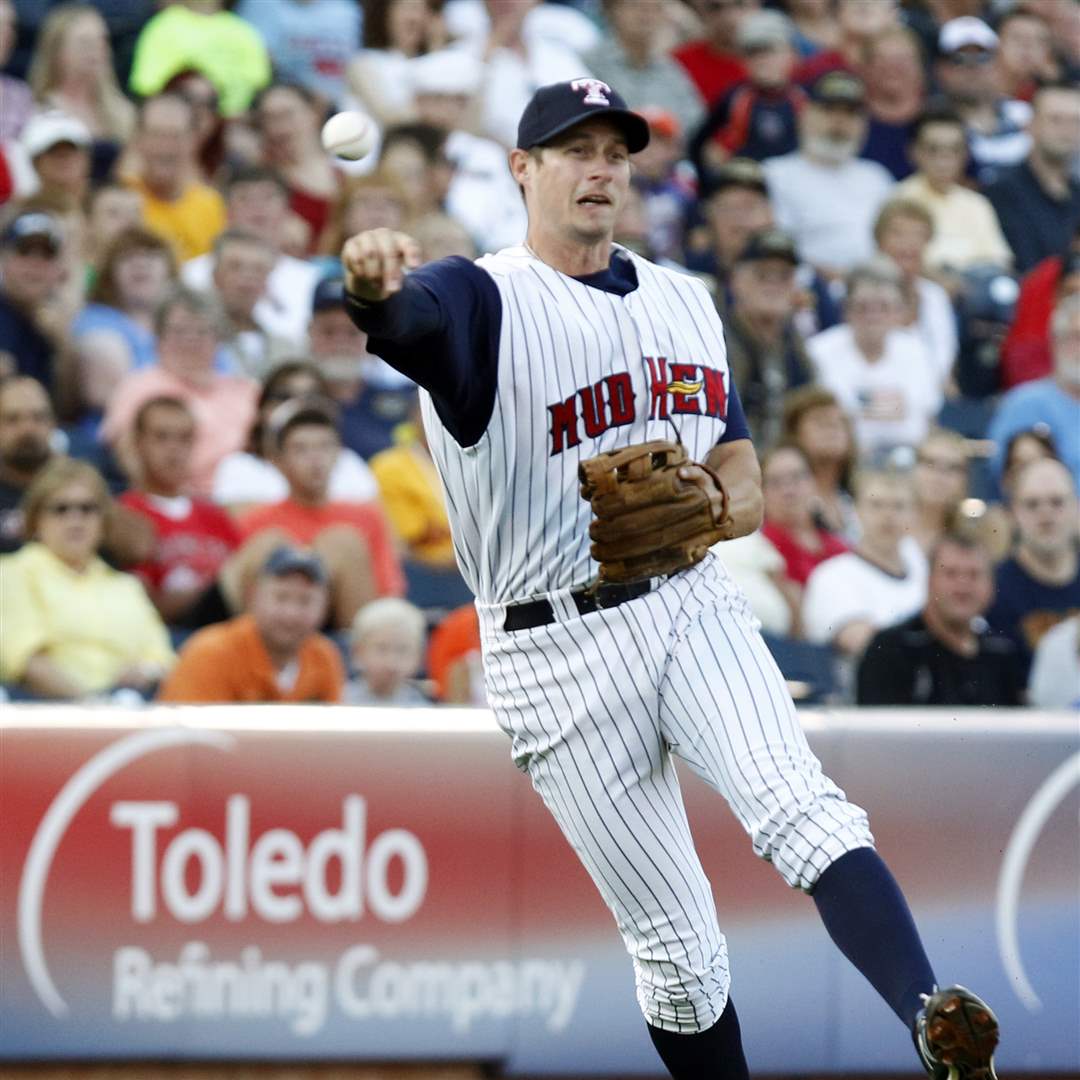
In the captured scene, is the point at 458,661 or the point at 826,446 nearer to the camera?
the point at 458,661

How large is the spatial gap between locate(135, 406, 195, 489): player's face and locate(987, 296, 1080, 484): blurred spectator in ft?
10.5

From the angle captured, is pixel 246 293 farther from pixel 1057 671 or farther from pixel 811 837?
pixel 811 837

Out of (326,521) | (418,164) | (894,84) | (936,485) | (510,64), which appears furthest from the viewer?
(894,84)

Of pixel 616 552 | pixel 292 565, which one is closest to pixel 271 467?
pixel 292 565

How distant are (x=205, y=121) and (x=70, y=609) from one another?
3.06 metres

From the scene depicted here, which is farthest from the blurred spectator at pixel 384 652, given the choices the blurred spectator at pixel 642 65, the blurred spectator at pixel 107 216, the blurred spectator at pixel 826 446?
the blurred spectator at pixel 642 65

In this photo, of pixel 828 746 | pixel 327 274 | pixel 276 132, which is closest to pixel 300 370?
pixel 327 274

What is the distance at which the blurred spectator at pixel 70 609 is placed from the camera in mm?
6324

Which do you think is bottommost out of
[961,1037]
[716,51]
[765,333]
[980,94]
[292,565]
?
[961,1037]

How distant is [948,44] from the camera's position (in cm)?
1046

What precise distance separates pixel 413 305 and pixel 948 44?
781cm

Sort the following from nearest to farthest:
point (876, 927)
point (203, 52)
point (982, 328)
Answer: point (876, 927), point (203, 52), point (982, 328)

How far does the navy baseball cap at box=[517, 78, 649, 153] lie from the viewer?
3709mm

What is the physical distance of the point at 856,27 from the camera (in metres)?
10.5
